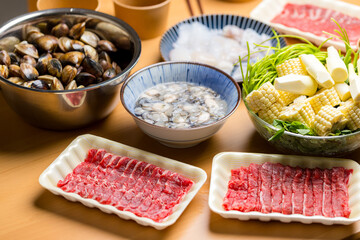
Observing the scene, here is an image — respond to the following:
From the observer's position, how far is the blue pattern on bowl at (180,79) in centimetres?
162

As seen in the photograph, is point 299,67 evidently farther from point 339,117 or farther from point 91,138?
point 91,138

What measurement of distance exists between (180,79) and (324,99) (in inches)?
22.0

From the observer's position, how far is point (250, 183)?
56.1 inches

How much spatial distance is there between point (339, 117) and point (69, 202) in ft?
2.95

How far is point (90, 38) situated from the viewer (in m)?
1.80

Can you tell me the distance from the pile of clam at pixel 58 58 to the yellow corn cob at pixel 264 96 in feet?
1.69

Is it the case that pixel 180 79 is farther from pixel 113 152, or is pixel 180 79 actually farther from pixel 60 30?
pixel 60 30

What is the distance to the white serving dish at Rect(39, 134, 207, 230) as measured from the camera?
4.35ft

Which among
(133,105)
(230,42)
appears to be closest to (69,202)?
(133,105)

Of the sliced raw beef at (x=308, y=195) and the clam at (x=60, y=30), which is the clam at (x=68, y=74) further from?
the sliced raw beef at (x=308, y=195)

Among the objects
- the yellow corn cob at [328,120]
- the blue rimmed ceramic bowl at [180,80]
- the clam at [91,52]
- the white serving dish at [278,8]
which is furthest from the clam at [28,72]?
the white serving dish at [278,8]

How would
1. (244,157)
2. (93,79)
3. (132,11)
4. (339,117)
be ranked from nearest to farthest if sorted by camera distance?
(339,117), (244,157), (93,79), (132,11)

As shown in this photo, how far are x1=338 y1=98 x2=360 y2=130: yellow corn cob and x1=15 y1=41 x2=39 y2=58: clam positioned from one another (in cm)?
112

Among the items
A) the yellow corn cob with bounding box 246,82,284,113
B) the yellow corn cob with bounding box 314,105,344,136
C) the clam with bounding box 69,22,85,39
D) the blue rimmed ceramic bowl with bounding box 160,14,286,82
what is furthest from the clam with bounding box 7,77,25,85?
the yellow corn cob with bounding box 314,105,344,136
